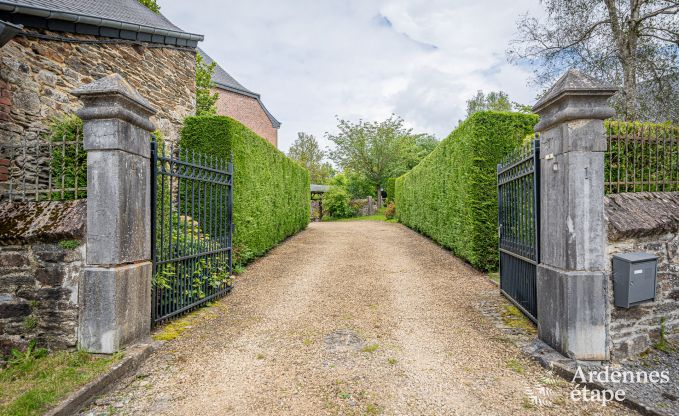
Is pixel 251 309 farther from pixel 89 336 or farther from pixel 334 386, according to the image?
pixel 334 386

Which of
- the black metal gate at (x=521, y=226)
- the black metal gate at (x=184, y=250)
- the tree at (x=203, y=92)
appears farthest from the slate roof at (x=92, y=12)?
the black metal gate at (x=521, y=226)

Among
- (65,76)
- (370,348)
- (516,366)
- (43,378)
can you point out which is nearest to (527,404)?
(516,366)

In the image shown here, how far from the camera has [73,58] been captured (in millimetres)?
6328

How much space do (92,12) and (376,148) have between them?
21.6 meters

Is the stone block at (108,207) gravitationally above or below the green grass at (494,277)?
above

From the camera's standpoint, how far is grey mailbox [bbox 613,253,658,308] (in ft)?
10.6

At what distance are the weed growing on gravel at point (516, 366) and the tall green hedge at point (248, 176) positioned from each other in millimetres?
5506

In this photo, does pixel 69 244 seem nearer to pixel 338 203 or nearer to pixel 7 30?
pixel 7 30

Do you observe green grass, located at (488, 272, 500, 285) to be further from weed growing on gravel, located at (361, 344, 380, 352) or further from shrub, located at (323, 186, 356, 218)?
shrub, located at (323, 186, 356, 218)

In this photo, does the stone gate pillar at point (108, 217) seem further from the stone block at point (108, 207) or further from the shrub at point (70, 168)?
the shrub at point (70, 168)

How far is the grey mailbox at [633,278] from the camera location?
10.6ft

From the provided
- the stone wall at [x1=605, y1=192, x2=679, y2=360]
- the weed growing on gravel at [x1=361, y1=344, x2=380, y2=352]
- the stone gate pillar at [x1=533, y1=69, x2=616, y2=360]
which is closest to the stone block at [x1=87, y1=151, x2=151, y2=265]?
→ the weed growing on gravel at [x1=361, y1=344, x2=380, y2=352]

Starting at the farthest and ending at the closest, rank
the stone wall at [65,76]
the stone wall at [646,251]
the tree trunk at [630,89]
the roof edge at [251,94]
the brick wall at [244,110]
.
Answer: the brick wall at [244,110] → the roof edge at [251,94] → the tree trunk at [630,89] → the stone wall at [65,76] → the stone wall at [646,251]

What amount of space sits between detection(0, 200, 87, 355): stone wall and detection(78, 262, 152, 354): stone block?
129 mm
